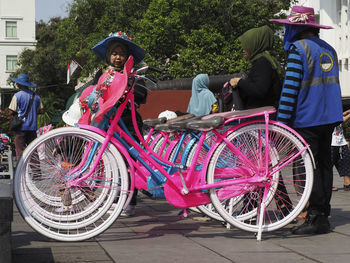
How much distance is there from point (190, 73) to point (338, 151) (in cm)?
2474

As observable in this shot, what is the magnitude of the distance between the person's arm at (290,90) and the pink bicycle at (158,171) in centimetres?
27

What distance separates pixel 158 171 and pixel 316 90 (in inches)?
59.9

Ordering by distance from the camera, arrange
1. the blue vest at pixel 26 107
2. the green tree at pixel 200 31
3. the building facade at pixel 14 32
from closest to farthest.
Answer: the blue vest at pixel 26 107
the green tree at pixel 200 31
the building facade at pixel 14 32

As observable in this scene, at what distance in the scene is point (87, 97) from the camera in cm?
598

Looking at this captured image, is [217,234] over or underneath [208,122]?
underneath

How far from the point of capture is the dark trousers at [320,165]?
6020mm

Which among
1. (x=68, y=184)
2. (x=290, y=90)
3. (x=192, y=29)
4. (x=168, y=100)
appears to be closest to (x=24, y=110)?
(x=68, y=184)

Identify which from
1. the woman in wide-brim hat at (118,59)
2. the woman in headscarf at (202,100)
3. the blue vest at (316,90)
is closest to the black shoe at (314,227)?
the blue vest at (316,90)

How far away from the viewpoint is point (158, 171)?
573 centimetres

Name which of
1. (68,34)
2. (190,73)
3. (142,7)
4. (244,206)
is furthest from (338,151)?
(68,34)

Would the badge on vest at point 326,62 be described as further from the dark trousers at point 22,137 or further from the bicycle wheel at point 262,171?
the dark trousers at point 22,137

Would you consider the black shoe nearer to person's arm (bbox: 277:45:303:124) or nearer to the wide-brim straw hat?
person's arm (bbox: 277:45:303:124)

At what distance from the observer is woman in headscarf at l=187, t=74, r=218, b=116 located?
31.9 feet

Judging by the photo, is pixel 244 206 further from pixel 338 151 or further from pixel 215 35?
pixel 215 35
